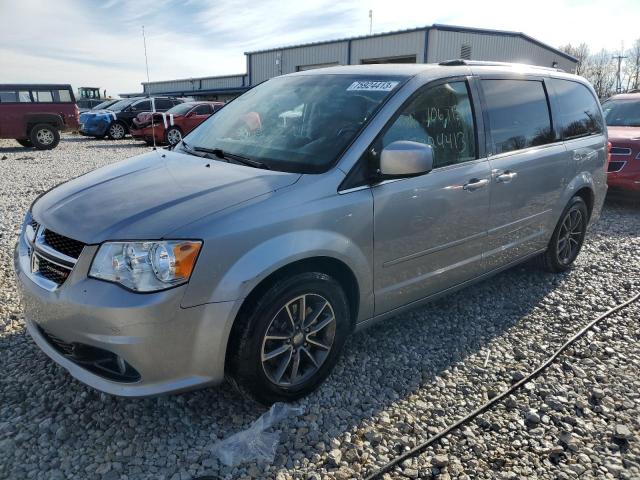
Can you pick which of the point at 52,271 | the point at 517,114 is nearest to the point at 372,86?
the point at 517,114

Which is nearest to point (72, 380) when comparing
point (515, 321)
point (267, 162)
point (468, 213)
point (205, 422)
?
point (205, 422)

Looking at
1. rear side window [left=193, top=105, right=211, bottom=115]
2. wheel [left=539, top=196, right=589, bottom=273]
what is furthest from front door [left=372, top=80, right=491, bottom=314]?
rear side window [left=193, top=105, right=211, bottom=115]

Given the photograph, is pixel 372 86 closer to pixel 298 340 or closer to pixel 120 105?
pixel 298 340

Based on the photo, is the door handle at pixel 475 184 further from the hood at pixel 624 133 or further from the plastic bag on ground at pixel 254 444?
the hood at pixel 624 133

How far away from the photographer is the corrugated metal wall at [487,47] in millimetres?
23672

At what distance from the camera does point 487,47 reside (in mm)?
25500

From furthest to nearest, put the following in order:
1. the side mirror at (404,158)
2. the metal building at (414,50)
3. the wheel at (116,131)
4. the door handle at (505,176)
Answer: the metal building at (414,50) → the wheel at (116,131) → the door handle at (505,176) → the side mirror at (404,158)

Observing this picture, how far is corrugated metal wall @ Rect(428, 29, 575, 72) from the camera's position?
2367cm

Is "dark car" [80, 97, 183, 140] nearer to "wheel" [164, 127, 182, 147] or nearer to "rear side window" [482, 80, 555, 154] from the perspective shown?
"wheel" [164, 127, 182, 147]

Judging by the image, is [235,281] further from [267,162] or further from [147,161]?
[147,161]

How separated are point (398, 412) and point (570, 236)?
9.79ft

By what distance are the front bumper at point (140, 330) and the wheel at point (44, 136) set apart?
1420 cm

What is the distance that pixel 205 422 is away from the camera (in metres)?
2.57

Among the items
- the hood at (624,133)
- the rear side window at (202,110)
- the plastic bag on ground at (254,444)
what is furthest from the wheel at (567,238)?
the rear side window at (202,110)
